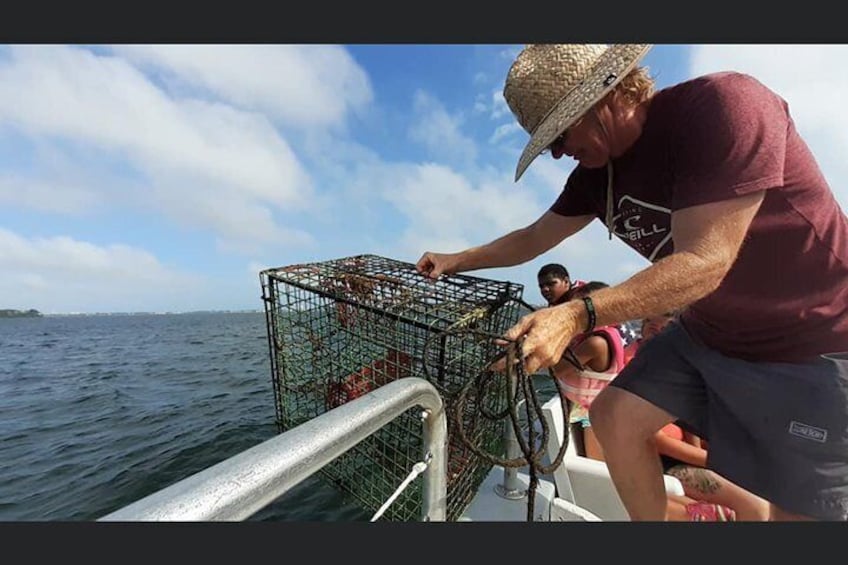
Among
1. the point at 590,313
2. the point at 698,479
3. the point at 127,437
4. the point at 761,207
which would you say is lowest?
the point at 127,437

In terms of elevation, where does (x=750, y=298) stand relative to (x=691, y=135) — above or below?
below

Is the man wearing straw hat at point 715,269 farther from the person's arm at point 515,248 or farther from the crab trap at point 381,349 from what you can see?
the crab trap at point 381,349

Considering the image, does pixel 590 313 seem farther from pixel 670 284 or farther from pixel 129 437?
pixel 129 437

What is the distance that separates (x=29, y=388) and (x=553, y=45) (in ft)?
47.5

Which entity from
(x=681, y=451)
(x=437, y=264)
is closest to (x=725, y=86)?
(x=437, y=264)

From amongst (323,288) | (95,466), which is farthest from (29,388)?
(323,288)

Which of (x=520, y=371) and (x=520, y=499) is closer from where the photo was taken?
(x=520, y=371)

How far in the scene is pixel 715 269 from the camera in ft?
3.60

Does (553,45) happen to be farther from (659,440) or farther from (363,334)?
(659,440)

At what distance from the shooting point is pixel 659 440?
7.83 ft

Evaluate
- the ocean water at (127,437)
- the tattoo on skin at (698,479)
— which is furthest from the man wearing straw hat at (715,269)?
the ocean water at (127,437)

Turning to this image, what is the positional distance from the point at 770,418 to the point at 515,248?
3.90 feet

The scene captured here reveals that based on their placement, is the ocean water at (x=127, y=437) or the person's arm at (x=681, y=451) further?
the ocean water at (x=127, y=437)

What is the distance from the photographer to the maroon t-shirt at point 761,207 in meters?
1.13
